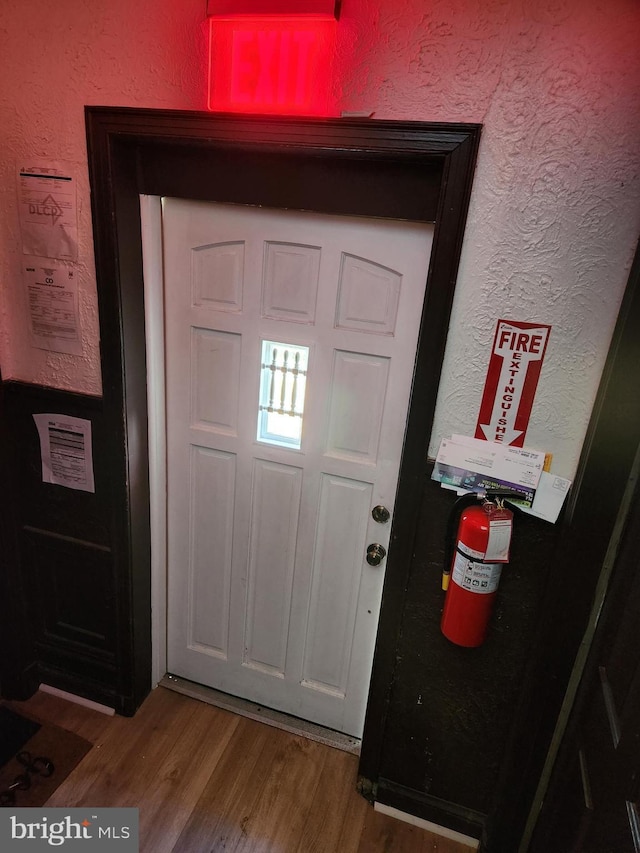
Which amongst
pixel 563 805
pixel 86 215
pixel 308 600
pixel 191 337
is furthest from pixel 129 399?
pixel 563 805

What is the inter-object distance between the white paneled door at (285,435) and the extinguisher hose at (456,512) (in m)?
0.27

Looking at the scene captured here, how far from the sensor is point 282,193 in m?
1.44

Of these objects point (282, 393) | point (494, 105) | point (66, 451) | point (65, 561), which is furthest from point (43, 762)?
point (494, 105)

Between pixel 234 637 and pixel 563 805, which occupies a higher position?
pixel 563 805

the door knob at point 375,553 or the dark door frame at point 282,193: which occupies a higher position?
the dark door frame at point 282,193

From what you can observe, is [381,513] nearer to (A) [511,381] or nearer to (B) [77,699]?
(A) [511,381]

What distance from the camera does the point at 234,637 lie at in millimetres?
2059

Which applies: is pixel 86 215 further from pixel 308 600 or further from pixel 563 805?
pixel 563 805

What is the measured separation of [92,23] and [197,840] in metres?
2.44

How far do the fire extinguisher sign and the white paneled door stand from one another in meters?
0.28

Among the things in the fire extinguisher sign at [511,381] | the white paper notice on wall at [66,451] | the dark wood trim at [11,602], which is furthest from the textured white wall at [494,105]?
the dark wood trim at [11,602]

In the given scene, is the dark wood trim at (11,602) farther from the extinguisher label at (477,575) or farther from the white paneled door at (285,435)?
the extinguisher label at (477,575)

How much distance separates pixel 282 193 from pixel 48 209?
0.71 m

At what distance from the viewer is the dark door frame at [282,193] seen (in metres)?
1.24
